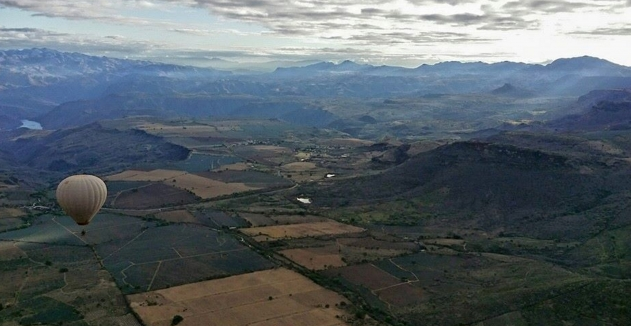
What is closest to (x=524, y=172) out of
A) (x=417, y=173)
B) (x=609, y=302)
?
(x=417, y=173)

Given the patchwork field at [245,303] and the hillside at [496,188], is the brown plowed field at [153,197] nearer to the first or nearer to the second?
the hillside at [496,188]

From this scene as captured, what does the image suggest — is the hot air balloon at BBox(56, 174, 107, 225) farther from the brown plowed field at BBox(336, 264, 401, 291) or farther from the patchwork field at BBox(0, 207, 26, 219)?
the patchwork field at BBox(0, 207, 26, 219)

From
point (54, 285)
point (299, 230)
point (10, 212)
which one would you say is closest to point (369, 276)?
point (299, 230)

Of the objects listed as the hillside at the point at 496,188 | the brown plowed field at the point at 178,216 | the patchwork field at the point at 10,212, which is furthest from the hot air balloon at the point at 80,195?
the hillside at the point at 496,188

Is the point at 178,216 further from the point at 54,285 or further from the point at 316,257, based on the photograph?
the point at 54,285

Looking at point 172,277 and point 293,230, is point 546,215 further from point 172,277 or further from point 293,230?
point 172,277
